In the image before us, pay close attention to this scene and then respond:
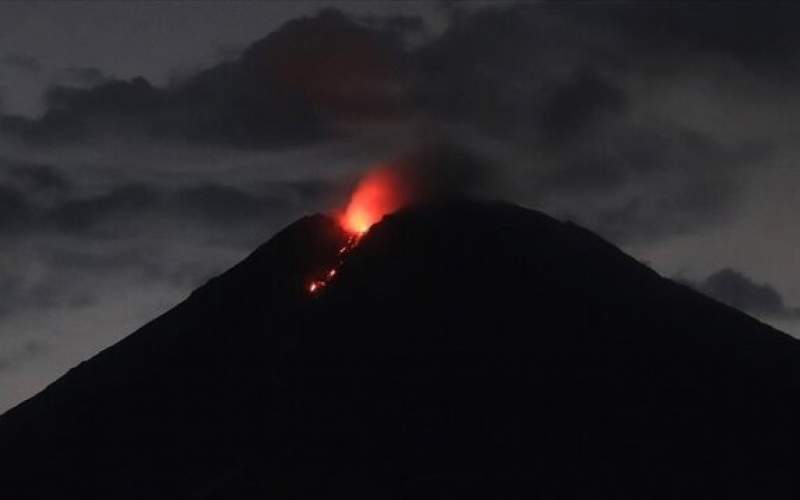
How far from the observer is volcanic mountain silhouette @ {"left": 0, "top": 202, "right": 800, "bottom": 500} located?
116 m

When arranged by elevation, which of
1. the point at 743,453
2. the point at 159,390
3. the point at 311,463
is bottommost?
the point at 743,453

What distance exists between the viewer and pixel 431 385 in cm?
12625

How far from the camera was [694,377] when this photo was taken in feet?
417

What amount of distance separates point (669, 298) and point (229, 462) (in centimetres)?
3364

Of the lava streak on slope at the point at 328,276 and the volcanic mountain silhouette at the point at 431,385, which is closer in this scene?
the volcanic mountain silhouette at the point at 431,385

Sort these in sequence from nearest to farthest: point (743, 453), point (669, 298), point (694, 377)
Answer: point (743, 453)
point (694, 377)
point (669, 298)

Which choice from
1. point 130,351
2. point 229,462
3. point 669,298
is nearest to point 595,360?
point 669,298

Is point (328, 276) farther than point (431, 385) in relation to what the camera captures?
Yes

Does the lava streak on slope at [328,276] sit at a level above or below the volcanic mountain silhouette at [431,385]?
above

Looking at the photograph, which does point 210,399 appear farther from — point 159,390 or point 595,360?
point 595,360

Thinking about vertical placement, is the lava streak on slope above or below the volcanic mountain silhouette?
above

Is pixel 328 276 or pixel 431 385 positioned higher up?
pixel 328 276

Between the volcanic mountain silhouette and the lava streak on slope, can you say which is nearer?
the volcanic mountain silhouette

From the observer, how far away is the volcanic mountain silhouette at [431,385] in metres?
116
